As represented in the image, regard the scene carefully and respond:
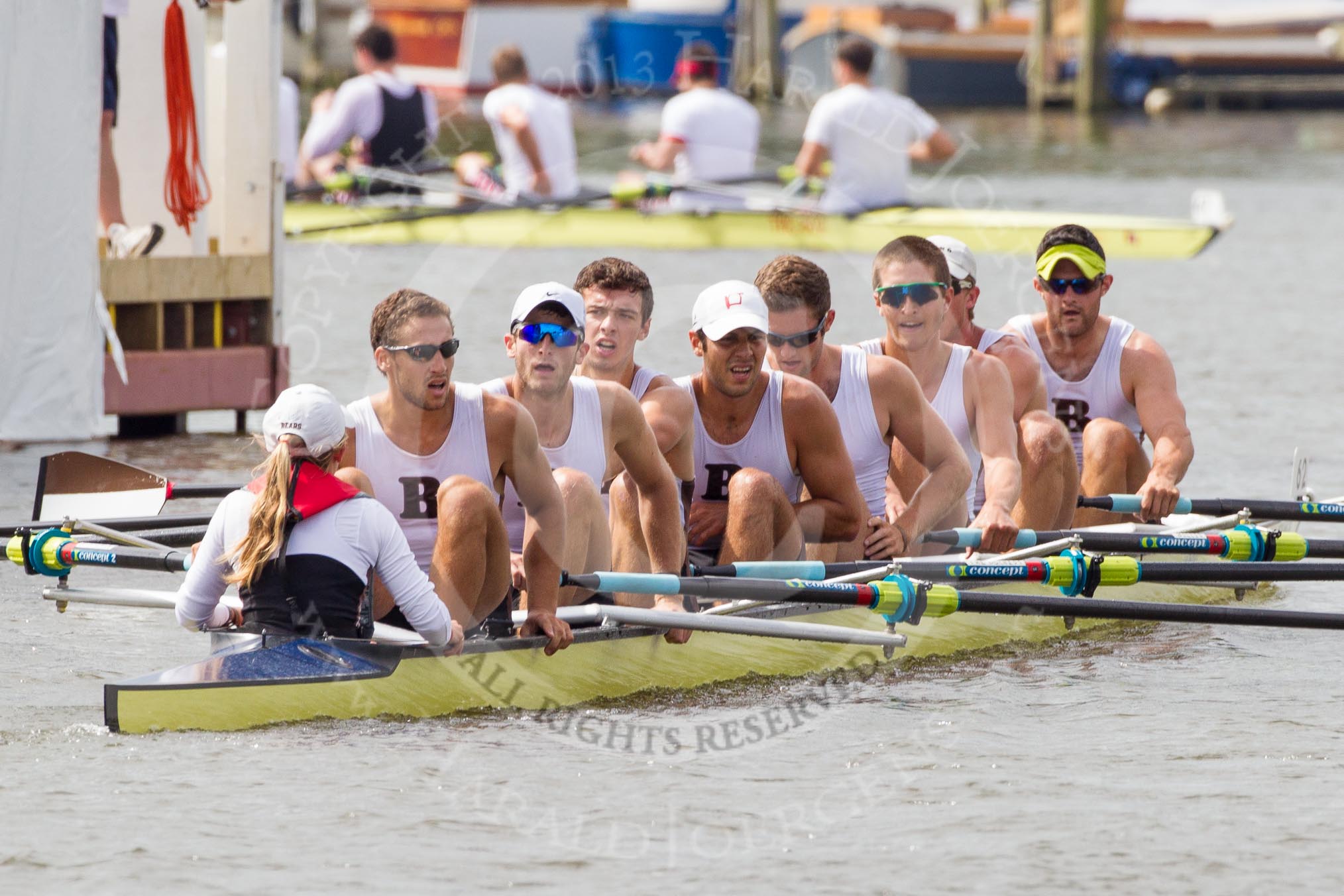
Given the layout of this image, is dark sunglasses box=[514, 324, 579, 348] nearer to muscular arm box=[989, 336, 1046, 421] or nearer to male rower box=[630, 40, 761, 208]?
muscular arm box=[989, 336, 1046, 421]

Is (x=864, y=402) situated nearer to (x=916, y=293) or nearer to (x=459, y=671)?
(x=916, y=293)

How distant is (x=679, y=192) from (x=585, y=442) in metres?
12.2

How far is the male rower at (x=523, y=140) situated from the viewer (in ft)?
59.2

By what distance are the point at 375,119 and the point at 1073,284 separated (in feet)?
35.1

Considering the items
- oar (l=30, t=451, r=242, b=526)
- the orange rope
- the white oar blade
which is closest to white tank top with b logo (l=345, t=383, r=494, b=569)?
oar (l=30, t=451, r=242, b=526)

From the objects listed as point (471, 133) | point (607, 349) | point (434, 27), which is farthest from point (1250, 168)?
point (607, 349)

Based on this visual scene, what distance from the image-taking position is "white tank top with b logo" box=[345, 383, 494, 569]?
6.34 m

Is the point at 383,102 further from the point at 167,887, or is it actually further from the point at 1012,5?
the point at 1012,5

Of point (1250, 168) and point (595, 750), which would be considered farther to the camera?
point (1250, 168)

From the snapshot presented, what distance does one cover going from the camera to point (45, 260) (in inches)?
402

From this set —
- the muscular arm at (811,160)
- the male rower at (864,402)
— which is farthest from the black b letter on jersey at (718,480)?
the muscular arm at (811,160)

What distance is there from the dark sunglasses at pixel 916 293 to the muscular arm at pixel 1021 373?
0.49 m

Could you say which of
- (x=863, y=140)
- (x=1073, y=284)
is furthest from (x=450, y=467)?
(x=863, y=140)

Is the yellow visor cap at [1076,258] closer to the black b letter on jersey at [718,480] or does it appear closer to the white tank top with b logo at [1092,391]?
the white tank top with b logo at [1092,391]
